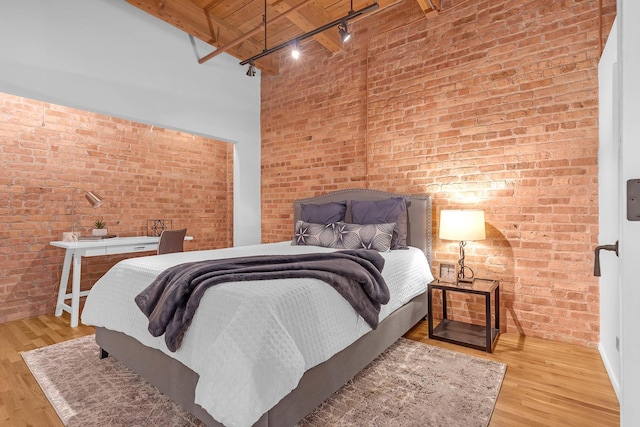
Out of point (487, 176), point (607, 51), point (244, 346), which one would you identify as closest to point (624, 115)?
point (244, 346)

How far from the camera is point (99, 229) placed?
144 inches

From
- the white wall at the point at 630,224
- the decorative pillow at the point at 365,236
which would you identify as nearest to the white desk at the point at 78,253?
the decorative pillow at the point at 365,236

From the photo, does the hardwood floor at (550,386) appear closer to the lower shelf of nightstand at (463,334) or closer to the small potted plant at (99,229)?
the lower shelf of nightstand at (463,334)

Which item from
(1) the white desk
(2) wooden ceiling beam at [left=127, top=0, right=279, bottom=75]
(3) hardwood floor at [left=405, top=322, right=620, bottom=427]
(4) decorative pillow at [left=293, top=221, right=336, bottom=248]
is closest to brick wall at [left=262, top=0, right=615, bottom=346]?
(3) hardwood floor at [left=405, top=322, right=620, bottom=427]

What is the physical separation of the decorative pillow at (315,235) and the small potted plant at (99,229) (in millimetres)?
2197

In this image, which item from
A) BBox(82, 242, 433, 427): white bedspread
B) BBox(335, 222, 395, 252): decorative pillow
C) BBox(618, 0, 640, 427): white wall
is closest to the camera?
BBox(618, 0, 640, 427): white wall

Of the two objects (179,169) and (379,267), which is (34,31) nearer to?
(179,169)

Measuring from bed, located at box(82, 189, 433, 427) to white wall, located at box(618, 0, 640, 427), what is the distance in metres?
1.05

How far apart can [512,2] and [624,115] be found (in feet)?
8.93

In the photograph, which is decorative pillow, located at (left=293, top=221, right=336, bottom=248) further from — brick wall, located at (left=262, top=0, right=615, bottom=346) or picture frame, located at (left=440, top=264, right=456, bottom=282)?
picture frame, located at (left=440, top=264, right=456, bottom=282)

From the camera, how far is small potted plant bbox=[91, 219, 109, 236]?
360cm

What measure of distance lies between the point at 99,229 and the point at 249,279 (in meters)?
2.95

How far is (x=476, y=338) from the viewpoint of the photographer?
8.56 feet

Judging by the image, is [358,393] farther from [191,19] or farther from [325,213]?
[191,19]
